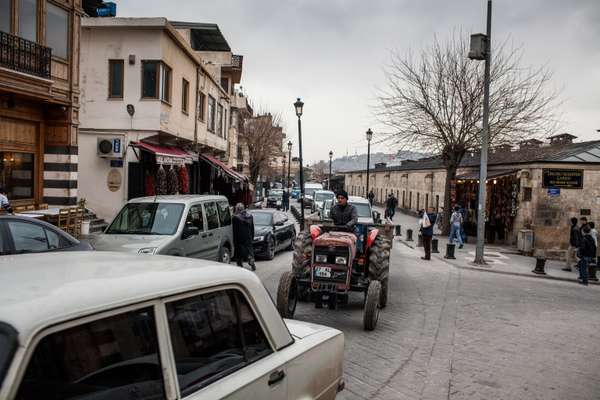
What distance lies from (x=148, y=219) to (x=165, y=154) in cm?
933

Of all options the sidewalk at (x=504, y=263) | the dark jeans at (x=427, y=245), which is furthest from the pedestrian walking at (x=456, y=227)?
the dark jeans at (x=427, y=245)

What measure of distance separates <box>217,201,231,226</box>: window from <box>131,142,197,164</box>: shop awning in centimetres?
690

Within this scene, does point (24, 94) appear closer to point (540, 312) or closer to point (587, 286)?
point (540, 312)

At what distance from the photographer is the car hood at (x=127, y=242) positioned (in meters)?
9.08

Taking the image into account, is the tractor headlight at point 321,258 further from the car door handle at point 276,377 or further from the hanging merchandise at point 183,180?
the hanging merchandise at point 183,180

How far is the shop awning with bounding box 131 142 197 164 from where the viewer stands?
1852 centimetres

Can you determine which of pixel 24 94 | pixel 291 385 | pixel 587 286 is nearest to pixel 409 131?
pixel 587 286

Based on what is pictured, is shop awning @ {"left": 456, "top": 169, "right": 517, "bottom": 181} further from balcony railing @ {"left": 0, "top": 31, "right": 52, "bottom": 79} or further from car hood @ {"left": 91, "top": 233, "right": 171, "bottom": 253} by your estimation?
balcony railing @ {"left": 0, "top": 31, "right": 52, "bottom": 79}

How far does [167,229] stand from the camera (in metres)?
10.0

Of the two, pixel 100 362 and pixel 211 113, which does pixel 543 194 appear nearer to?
pixel 211 113

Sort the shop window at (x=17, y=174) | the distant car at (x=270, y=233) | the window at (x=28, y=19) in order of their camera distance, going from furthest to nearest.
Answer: the distant car at (x=270, y=233) → the shop window at (x=17, y=174) → the window at (x=28, y=19)

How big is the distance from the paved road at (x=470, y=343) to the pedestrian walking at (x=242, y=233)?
2.55 feet

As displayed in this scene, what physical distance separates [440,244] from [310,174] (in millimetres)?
102392

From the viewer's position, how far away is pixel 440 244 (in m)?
23.2
